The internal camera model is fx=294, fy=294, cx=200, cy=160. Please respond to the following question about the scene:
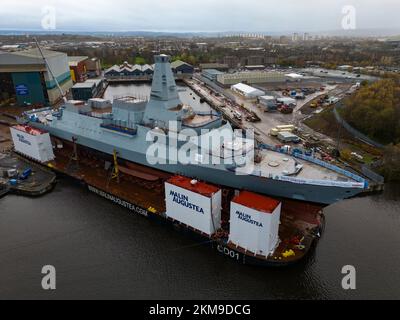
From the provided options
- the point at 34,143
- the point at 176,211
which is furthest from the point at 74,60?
the point at 176,211

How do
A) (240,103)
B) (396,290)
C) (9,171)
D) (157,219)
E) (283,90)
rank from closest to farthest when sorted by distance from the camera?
(396,290) < (157,219) < (9,171) < (240,103) < (283,90)

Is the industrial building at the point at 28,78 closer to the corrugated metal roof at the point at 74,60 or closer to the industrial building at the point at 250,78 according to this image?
the corrugated metal roof at the point at 74,60

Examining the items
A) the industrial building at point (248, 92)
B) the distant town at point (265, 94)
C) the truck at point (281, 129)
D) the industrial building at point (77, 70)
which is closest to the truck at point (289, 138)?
the distant town at point (265, 94)

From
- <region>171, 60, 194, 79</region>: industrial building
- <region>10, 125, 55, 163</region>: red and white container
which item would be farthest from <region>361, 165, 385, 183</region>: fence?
<region>171, 60, 194, 79</region>: industrial building

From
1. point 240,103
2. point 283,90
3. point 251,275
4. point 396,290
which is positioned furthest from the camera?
point 283,90

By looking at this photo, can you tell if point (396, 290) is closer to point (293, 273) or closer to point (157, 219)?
point (293, 273)

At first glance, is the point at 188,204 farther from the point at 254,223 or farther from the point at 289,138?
the point at 289,138
